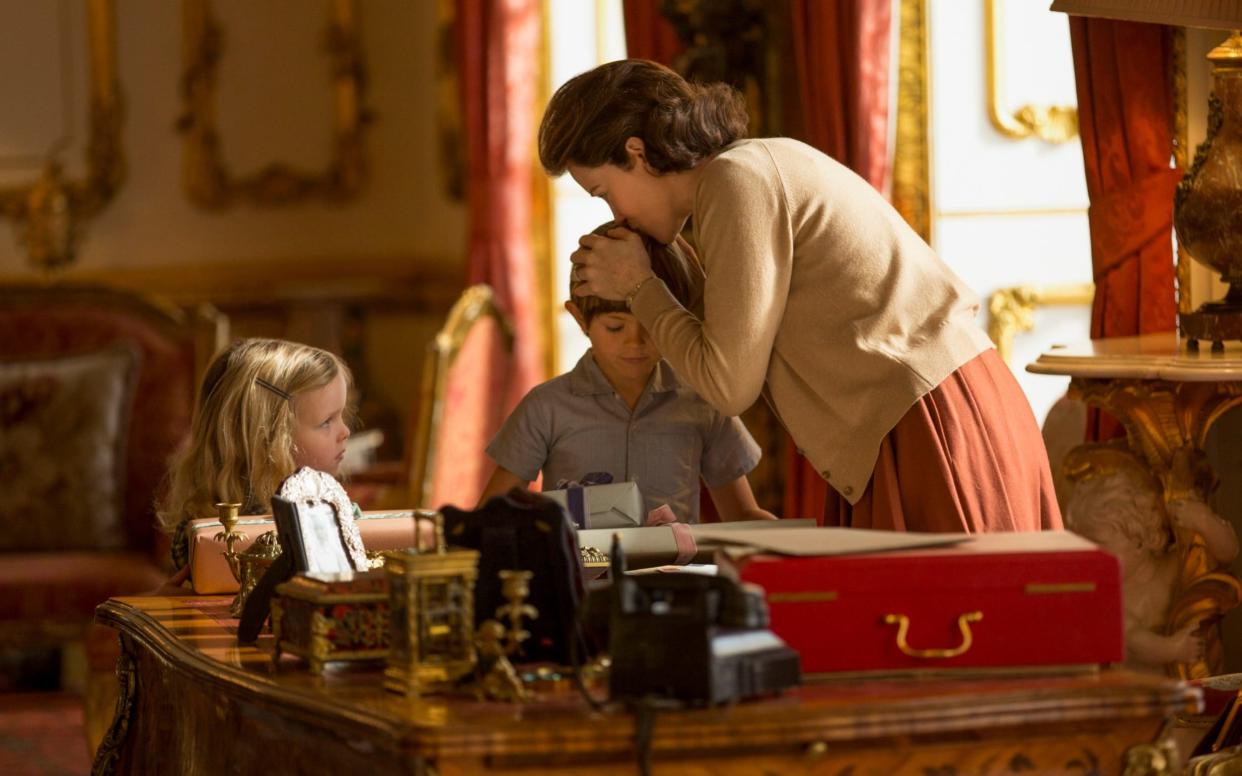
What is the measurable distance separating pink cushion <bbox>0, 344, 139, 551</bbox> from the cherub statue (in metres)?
3.02

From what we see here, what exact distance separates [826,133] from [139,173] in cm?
325

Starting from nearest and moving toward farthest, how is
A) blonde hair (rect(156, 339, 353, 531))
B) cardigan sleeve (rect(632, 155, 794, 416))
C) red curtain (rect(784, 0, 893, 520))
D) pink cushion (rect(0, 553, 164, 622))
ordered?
cardigan sleeve (rect(632, 155, 794, 416)) → blonde hair (rect(156, 339, 353, 531)) → red curtain (rect(784, 0, 893, 520)) → pink cushion (rect(0, 553, 164, 622))

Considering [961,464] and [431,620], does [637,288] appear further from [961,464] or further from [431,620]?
[431,620]

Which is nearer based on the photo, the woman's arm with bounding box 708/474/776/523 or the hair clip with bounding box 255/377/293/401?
the hair clip with bounding box 255/377/293/401

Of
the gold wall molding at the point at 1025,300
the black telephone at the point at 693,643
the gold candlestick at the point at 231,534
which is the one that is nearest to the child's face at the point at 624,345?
the gold candlestick at the point at 231,534

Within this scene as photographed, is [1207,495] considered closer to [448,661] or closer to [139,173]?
[448,661]

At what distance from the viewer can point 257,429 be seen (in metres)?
2.65

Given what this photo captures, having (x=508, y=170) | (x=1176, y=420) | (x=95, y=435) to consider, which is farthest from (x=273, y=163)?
(x=1176, y=420)

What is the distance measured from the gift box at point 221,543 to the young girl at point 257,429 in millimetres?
144

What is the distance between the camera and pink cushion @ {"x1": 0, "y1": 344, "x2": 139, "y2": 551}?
5.36 m

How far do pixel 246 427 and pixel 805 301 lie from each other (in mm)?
875

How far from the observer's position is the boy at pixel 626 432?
2.92 metres

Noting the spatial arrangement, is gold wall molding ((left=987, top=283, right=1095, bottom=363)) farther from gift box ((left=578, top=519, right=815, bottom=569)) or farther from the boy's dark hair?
gift box ((left=578, top=519, right=815, bottom=569))

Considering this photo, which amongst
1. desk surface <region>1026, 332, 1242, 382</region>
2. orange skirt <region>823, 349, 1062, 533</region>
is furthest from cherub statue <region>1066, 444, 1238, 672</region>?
orange skirt <region>823, 349, 1062, 533</region>
